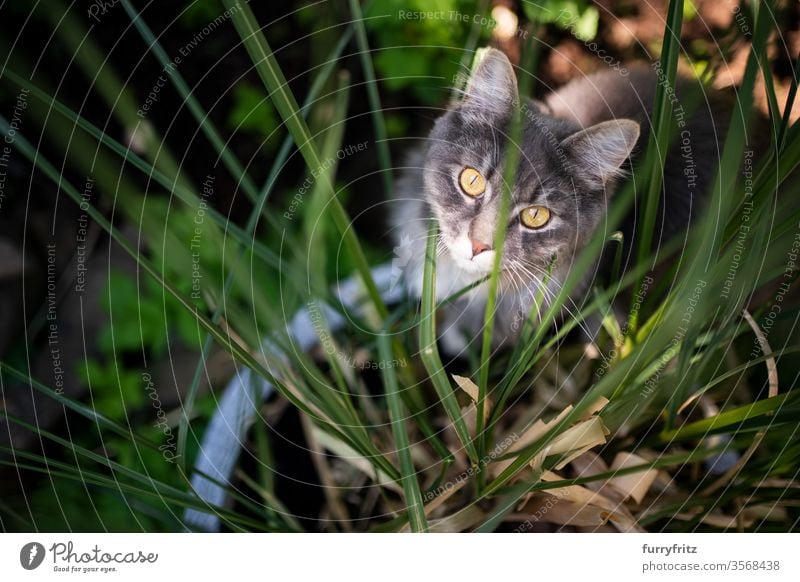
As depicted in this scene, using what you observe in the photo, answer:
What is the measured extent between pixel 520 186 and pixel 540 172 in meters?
0.02

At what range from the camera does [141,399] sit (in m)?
0.73

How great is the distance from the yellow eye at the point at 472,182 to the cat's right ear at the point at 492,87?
59mm

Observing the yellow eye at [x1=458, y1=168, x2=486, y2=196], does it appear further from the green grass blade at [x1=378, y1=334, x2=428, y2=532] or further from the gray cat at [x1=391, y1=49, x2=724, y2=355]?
the green grass blade at [x1=378, y1=334, x2=428, y2=532]

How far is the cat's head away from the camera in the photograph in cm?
57

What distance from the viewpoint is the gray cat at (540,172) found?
0.55m

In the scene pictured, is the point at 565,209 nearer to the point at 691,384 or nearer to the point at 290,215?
the point at 691,384

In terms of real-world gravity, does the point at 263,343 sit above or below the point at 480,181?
below

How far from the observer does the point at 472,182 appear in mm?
598
